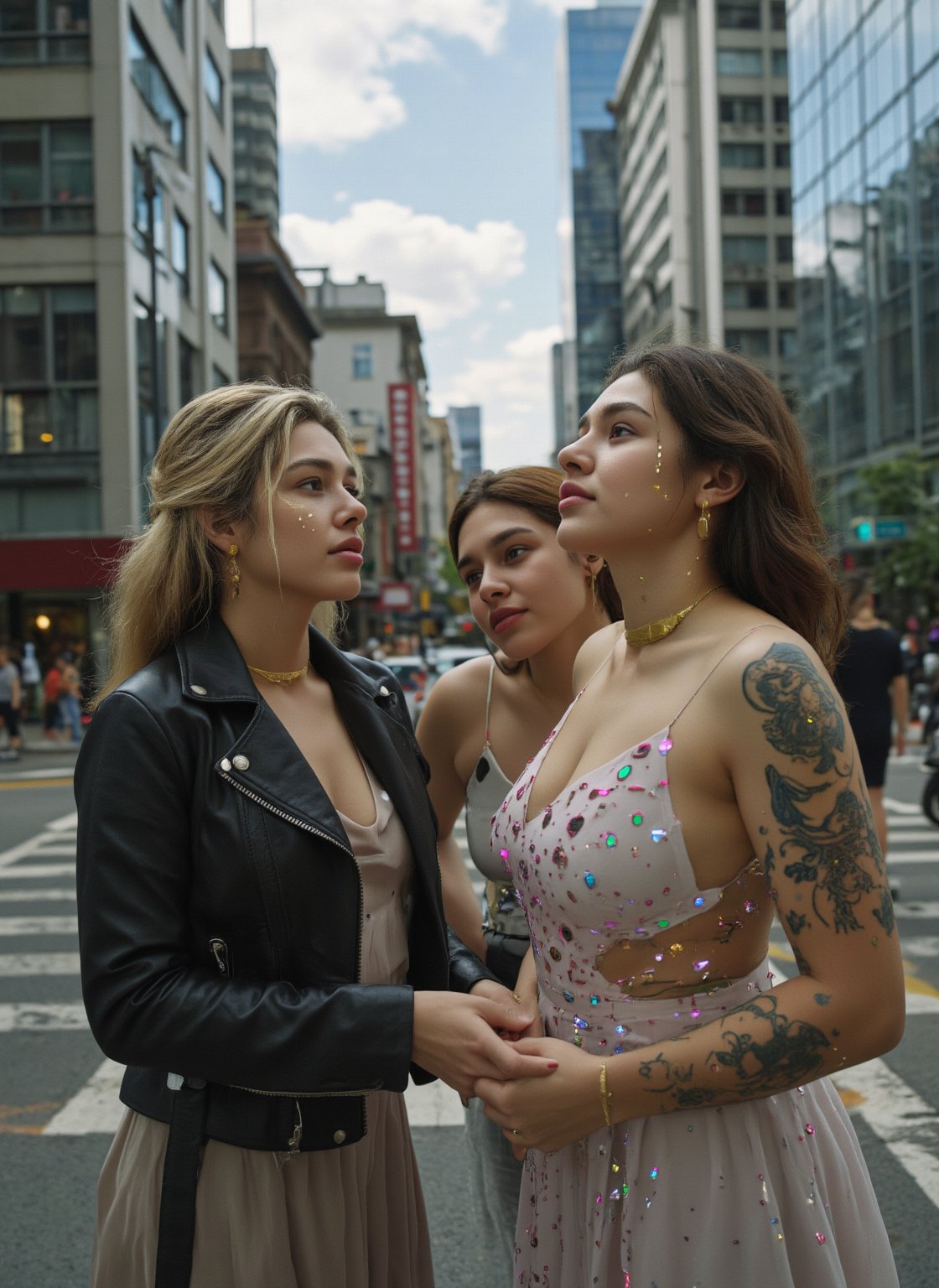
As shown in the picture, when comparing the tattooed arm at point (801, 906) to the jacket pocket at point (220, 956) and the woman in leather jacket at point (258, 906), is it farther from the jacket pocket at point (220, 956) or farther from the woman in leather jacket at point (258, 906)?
the jacket pocket at point (220, 956)

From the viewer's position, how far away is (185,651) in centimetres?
227

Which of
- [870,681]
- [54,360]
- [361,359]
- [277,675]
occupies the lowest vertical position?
[870,681]

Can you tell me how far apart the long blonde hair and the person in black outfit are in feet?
19.4

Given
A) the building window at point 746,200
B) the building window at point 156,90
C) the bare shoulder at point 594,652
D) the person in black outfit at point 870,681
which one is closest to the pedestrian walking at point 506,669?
the bare shoulder at point 594,652

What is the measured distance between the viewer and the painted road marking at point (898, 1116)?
4.36 meters

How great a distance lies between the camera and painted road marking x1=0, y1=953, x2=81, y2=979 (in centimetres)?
741

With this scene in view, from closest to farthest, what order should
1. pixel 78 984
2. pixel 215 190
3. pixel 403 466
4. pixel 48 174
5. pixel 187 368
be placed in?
pixel 78 984 < pixel 48 174 < pixel 187 368 < pixel 215 190 < pixel 403 466

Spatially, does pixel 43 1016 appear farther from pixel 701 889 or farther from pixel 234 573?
pixel 701 889

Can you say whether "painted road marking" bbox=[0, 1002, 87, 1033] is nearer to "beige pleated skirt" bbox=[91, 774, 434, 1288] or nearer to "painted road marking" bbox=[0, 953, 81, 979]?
"painted road marking" bbox=[0, 953, 81, 979]

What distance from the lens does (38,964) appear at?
7.60m

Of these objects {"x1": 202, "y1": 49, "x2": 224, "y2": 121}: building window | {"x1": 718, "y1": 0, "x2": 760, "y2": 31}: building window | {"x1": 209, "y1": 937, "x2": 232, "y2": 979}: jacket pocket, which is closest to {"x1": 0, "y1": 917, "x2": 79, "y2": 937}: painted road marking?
{"x1": 209, "y1": 937, "x2": 232, "y2": 979}: jacket pocket

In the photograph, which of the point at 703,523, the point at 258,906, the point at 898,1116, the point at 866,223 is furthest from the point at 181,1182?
the point at 866,223

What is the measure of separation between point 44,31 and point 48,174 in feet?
9.73

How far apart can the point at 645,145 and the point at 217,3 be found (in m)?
50.8
